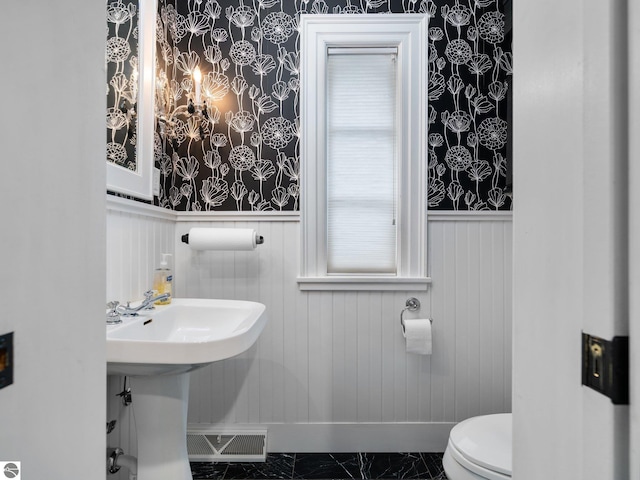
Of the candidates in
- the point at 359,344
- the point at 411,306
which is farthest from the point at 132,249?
the point at 411,306

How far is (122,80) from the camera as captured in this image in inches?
53.8

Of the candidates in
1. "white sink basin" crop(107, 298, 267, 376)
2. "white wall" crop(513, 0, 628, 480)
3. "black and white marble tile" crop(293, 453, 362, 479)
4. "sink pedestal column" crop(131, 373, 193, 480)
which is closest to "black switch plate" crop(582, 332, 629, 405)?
"white wall" crop(513, 0, 628, 480)

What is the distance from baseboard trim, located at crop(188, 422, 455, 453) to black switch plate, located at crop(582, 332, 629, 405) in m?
1.60

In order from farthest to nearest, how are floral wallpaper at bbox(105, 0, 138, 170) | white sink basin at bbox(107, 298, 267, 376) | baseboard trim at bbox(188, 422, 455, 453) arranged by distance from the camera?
baseboard trim at bbox(188, 422, 455, 453), floral wallpaper at bbox(105, 0, 138, 170), white sink basin at bbox(107, 298, 267, 376)

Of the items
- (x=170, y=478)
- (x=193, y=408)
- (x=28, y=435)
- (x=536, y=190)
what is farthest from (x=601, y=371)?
(x=193, y=408)

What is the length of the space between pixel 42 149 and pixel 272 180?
4.54 ft

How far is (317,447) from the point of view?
179cm

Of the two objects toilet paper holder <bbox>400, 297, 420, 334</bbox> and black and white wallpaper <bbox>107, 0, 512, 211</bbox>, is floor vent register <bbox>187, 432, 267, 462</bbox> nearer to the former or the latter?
toilet paper holder <bbox>400, 297, 420, 334</bbox>

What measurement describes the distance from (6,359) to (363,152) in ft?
5.53

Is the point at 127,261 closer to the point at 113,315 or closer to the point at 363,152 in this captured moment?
the point at 113,315

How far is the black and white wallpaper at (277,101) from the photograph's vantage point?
1.81 m

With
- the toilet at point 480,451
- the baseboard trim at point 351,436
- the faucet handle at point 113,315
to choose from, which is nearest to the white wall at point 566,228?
the toilet at point 480,451

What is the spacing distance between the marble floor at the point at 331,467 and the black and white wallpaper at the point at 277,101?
4.00 ft

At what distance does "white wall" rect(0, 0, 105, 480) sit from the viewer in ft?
1.38
